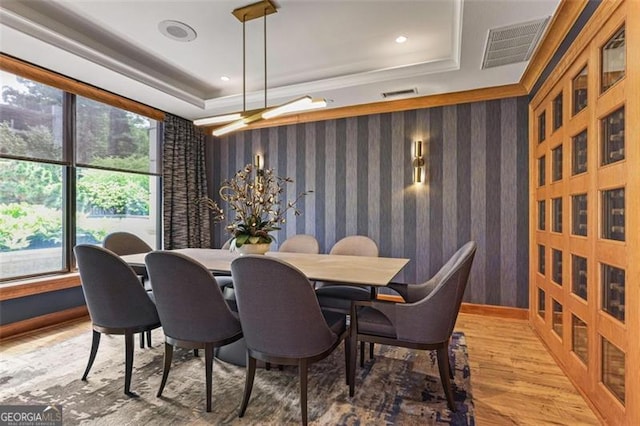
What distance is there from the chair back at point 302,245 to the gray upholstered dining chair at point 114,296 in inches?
61.7

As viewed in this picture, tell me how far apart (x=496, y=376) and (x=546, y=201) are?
163cm

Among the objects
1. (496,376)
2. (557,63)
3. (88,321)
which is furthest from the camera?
(88,321)

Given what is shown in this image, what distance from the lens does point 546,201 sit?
2953 millimetres

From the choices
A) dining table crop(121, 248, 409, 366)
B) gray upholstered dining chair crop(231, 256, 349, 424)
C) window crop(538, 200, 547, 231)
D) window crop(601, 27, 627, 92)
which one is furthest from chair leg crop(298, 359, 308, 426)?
window crop(538, 200, 547, 231)

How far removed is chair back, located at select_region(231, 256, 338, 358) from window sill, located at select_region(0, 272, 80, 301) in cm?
273

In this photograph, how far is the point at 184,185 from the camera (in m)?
4.77

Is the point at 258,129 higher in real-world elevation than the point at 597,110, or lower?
higher

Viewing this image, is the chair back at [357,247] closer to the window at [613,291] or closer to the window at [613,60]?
the window at [613,291]

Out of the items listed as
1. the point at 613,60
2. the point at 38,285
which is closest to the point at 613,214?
the point at 613,60

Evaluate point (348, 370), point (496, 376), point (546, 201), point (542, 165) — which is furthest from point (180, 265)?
point (542, 165)

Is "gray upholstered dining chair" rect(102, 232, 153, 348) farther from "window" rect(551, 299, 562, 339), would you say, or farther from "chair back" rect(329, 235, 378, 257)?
"window" rect(551, 299, 562, 339)

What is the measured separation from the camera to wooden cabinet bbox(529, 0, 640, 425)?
5.06ft

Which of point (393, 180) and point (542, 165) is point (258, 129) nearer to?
point (393, 180)

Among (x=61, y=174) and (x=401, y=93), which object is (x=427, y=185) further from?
(x=61, y=174)
